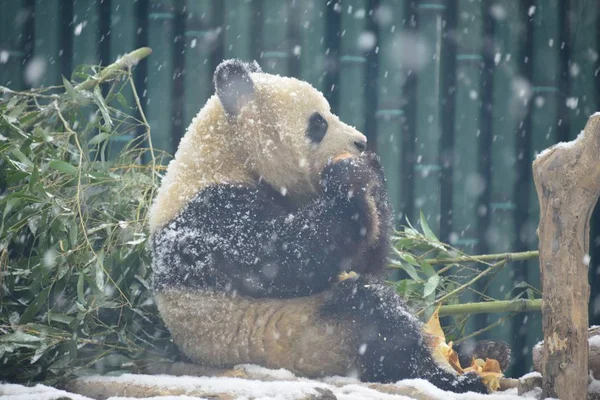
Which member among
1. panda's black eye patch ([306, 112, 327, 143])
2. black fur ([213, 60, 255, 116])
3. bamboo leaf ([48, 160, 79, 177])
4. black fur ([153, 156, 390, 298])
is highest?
black fur ([213, 60, 255, 116])

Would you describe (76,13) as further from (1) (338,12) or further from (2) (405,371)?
(2) (405,371)

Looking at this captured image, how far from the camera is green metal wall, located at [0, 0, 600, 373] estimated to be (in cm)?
324

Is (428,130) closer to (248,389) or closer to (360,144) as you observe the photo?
(360,144)

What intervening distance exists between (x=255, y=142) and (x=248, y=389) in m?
0.76

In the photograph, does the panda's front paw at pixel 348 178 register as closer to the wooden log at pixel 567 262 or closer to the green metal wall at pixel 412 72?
the wooden log at pixel 567 262

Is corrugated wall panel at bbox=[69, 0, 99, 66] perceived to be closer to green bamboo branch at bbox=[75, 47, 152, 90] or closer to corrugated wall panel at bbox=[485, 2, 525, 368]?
green bamboo branch at bbox=[75, 47, 152, 90]

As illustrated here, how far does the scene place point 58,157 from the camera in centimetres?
255

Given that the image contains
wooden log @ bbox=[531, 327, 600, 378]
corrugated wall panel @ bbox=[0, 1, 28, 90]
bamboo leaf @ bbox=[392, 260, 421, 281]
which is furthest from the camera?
corrugated wall panel @ bbox=[0, 1, 28, 90]

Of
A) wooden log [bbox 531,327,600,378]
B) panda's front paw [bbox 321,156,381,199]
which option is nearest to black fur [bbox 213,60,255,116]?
panda's front paw [bbox 321,156,381,199]

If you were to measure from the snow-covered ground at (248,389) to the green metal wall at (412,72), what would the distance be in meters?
1.45

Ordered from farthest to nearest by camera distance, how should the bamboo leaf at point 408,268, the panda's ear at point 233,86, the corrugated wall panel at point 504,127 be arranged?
the corrugated wall panel at point 504,127 < the bamboo leaf at point 408,268 < the panda's ear at point 233,86

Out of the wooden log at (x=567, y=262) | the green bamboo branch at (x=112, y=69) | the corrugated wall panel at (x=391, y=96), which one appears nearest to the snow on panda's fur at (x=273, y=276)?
the wooden log at (x=567, y=262)

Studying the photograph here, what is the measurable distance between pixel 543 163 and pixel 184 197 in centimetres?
94

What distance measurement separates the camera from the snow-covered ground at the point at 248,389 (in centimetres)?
164
